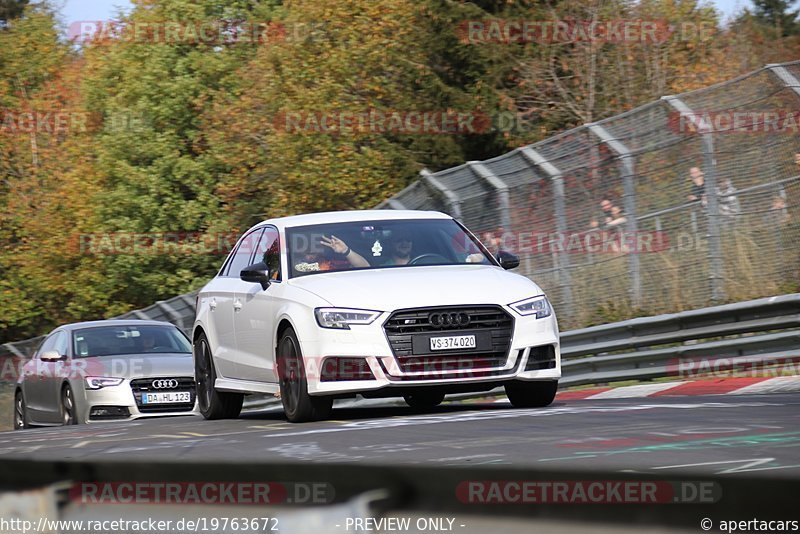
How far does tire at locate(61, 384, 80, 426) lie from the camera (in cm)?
1647

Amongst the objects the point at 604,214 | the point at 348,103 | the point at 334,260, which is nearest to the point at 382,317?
the point at 334,260

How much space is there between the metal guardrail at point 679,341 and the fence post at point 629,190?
3.06 ft

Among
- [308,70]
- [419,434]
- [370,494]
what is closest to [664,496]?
[370,494]

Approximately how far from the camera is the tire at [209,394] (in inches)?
507

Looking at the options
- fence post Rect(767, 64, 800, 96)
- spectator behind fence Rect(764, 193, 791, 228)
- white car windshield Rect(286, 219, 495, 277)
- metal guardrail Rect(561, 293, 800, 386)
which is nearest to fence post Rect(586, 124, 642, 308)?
metal guardrail Rect(561, 293, 800, 386)

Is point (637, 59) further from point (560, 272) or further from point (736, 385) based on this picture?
point (736, 385)

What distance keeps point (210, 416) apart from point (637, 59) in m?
24.6

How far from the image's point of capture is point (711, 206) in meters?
14.7

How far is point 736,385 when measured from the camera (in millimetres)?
12320

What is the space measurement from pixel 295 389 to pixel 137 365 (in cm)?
651

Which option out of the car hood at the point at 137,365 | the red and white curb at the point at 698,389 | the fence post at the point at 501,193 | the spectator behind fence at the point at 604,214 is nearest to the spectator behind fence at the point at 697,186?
the spectator behind fence at the point at 604,214

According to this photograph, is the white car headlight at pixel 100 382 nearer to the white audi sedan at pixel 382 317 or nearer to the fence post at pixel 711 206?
the white audi sedan at pixel 382 317

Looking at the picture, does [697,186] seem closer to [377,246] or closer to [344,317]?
[377,246]

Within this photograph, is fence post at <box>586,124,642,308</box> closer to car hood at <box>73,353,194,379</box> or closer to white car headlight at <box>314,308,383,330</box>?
car hood at <box>73,353,194,379</box>
